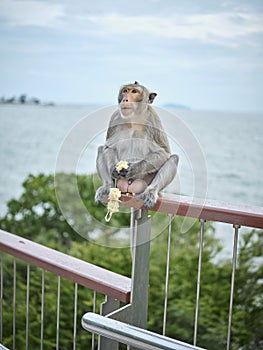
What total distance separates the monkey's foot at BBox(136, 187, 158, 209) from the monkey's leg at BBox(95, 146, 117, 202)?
0.45 feet

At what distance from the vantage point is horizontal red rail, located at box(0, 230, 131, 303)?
1.73m

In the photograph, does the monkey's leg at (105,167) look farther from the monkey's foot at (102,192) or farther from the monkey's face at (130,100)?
the monkey's face at (130,100)

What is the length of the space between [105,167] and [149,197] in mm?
221

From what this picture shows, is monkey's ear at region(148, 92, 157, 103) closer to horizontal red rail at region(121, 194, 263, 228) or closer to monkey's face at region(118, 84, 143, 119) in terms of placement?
monkey's face at region(118, 84, 143, 119)

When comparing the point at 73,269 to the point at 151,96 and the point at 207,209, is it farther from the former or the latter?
the point at 151,96

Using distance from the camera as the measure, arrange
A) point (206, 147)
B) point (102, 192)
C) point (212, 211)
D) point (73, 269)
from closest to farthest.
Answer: point (212, 211) → point (102, 192) → point (73, 269) → point (206, 147)

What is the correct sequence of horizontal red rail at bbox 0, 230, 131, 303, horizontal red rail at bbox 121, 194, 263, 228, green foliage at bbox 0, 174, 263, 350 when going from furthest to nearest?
green foliage at bbox 0, 174, 263, 350
horizontal red rail at bbox 0, 230, 131, 303
horizontal red rail at bbox 121, 194, 263, 228

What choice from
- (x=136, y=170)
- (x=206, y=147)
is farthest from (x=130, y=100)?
(x=206, y=147)

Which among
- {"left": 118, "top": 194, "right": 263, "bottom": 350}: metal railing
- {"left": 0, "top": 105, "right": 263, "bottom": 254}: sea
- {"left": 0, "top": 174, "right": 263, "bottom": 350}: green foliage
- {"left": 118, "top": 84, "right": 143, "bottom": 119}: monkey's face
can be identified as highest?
{"left": 118, "top": 84, "right": 143, "bottom": 119}: monkey's face

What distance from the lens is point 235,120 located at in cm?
669

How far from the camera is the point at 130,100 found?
1.61m

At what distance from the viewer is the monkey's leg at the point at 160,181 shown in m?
1.58

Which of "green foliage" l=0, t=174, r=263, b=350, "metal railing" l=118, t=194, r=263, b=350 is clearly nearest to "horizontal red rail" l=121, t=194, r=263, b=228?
"metal railing" l=118, t=194, r=263, b=350

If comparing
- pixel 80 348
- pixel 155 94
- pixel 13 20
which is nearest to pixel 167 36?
pixel 13 20
